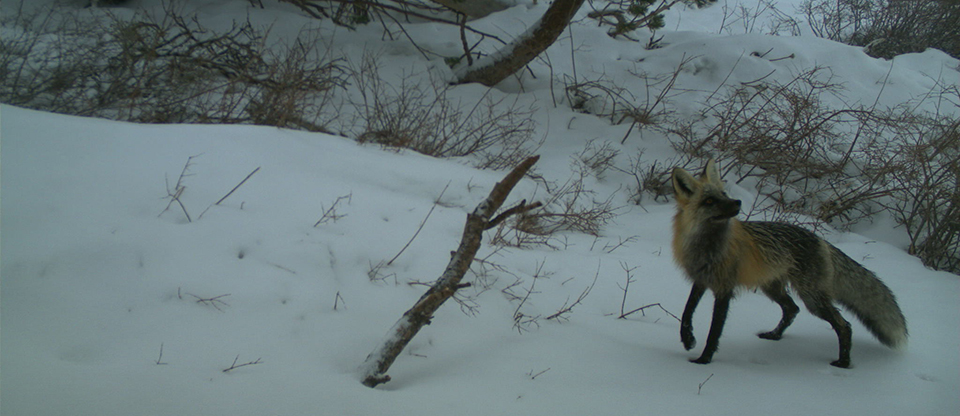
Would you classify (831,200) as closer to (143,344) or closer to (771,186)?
(771,186)

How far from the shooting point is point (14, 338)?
77.8 inches

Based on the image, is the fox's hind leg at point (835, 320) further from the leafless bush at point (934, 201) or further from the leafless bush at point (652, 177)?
the leafless bush at point (652, 177)

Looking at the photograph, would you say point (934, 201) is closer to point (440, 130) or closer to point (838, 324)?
point (838, 324)

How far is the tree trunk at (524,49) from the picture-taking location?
→ 7.65m

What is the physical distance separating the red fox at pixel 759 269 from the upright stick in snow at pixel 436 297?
1.19 metres

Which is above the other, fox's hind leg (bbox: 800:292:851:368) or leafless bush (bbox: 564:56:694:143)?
leafless bush (bbox: 564:56:694:143)

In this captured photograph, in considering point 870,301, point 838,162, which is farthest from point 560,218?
point 838,162

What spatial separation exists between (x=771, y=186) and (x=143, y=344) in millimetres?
6756

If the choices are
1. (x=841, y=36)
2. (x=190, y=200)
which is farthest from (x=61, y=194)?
(x=841, y=36)

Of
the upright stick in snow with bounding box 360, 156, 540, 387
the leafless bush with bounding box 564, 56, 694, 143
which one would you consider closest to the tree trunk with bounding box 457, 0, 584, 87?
the leafless bush with bounding box 564, 56, 694, 143

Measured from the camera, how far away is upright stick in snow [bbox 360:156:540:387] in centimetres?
222

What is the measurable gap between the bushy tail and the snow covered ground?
0.13m

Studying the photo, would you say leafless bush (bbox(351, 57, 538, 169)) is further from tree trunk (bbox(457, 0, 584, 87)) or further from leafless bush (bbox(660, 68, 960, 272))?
leafless bush (bbox(660, 68, 960, 272))

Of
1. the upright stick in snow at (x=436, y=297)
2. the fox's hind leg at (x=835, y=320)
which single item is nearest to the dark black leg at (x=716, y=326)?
the fox's hind leg at (x=835, y=320)
